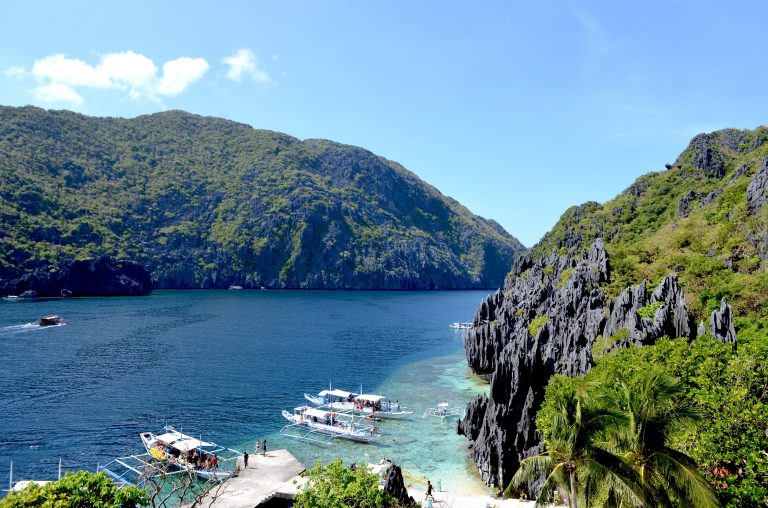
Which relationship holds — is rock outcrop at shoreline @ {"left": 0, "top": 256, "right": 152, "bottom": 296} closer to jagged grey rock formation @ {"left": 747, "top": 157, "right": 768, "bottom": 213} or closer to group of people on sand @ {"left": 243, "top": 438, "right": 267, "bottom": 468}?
group of people on sand @ {"left": 243, "top": 438, "right": 267, "bottom": 468}

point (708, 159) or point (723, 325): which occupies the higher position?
point (708, 159)

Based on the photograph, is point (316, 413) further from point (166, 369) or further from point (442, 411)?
point (166, 369)

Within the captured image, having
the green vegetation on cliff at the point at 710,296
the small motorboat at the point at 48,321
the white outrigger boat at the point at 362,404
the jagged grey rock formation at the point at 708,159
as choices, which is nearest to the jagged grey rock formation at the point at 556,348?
the green vegetation on cliff at the point at 710,296

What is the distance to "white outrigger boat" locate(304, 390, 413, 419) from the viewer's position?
56.8 meters

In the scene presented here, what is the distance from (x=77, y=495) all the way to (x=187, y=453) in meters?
21.6

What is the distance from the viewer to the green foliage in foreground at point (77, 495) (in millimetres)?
19547

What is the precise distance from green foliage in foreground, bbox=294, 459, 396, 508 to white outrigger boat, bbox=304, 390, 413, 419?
33.9 metres

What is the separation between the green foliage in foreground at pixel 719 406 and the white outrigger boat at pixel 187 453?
25.7m

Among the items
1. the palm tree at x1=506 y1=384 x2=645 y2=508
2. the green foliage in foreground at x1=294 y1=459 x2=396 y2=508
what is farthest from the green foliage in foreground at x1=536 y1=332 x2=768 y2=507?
the green foliage in foreground at x1=294 y1=459 x2=396 y2=508

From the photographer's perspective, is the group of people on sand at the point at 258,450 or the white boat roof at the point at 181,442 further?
the white boat roof at the point at 181,442

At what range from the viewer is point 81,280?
185875 millimetres

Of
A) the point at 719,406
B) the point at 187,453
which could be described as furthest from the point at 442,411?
the point at 719,406

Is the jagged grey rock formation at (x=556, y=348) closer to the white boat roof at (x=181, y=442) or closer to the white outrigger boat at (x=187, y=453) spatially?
the white outrigger boat at (x=187, y=453)

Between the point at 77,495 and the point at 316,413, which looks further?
the point at 316,413
